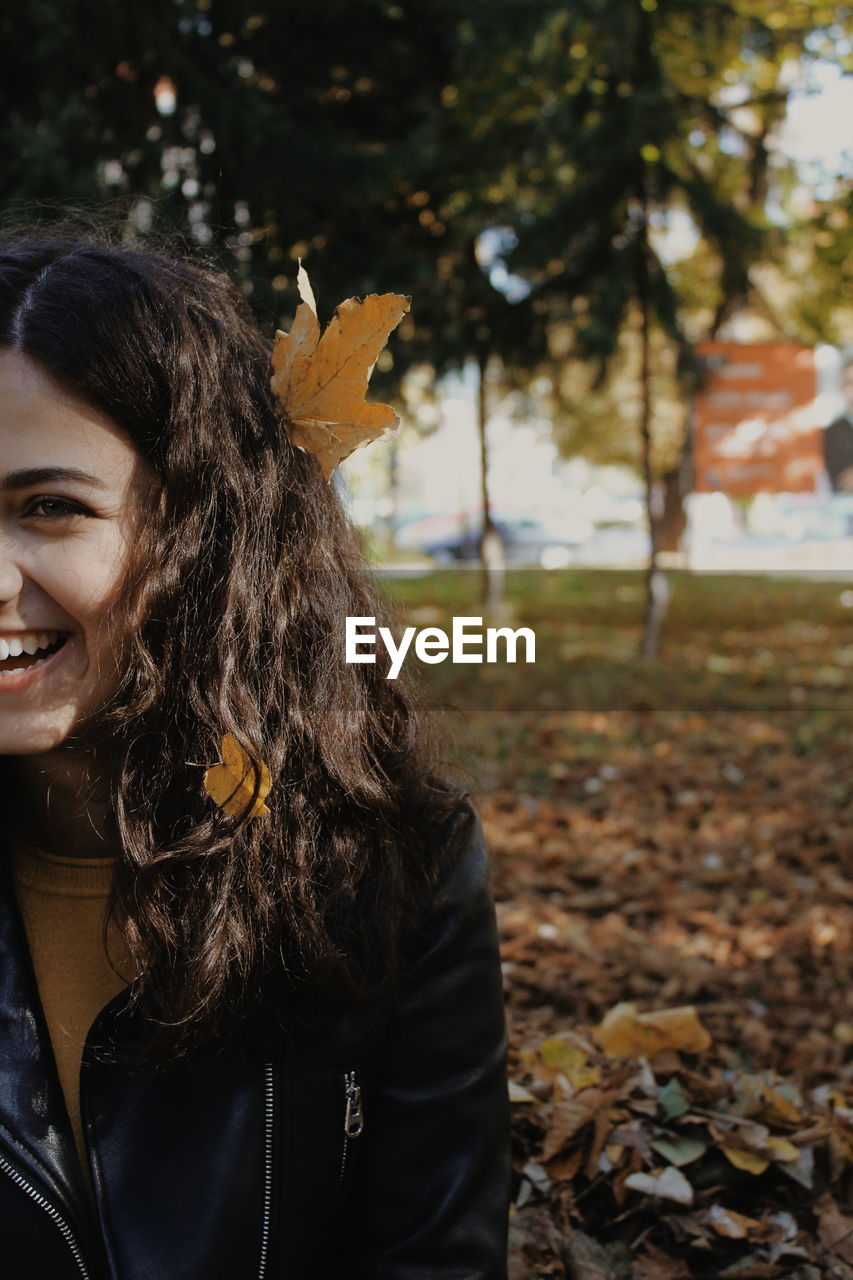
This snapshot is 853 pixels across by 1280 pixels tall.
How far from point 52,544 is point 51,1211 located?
0.76 metres

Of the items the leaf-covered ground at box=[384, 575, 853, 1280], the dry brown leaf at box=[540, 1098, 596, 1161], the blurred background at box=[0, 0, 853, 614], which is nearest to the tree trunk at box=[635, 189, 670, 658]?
the blurred background at box=[0, 0, 853, 614]

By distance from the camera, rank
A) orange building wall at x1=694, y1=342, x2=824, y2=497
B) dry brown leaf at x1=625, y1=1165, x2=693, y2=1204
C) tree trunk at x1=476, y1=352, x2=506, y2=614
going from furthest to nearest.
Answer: tree trunk at x1=476, y1=352, x2=506, y2=614 → orange building wall at x1=694, y1=342, x2=824, y2=497 → dry brown leaf at x1=625, y1=1165, x2=693, y2=1204

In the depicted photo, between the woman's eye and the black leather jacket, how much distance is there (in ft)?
1.52

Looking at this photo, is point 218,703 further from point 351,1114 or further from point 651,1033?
point 651,1033

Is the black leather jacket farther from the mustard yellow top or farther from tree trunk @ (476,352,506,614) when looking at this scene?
tree trunk @ (476,352,506,614)

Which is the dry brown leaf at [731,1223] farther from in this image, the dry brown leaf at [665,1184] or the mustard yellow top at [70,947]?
the mustard yellow top at [70,947]

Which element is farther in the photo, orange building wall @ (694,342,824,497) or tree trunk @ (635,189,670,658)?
orange building wall @ (694,342,824,497)

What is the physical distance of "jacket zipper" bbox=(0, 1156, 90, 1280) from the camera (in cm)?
129

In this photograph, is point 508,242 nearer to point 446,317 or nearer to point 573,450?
point 446,317

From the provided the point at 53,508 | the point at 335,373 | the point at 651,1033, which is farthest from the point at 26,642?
the point at 651,1033

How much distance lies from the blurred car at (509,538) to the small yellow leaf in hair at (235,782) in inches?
868

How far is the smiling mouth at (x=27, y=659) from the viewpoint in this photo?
134cm

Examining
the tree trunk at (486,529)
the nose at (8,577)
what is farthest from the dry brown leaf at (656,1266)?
the tree trunk at (486,529)

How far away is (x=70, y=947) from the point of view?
57.4 inches
